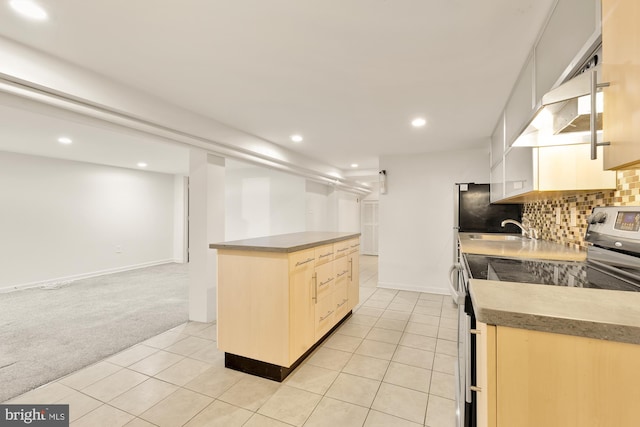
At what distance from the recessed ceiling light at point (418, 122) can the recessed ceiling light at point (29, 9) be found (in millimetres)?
2945

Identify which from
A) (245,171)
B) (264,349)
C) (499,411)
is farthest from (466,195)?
(245,171)

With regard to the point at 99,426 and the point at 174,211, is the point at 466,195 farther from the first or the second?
the point at 174,211

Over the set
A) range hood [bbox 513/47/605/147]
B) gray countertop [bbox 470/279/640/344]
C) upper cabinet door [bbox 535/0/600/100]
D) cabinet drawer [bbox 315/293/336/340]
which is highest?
upper cabinet door [bbox 535/0/600/100]

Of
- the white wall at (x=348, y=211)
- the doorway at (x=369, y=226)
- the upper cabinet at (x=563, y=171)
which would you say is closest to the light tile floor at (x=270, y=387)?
the upper cabinet at (x=563, y=171)

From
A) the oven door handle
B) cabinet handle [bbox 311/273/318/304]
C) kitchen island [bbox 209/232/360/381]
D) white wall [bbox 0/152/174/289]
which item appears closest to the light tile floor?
kitchen island [bbox 209/232/360/381]

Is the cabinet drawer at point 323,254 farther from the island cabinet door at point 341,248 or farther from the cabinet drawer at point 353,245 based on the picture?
the cabinet drawer at point 353,245

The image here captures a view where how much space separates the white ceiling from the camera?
1438 mm

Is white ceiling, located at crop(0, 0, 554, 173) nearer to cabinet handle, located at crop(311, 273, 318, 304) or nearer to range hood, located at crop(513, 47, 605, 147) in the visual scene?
range hood, located at crop(513, 47, 605, 147)

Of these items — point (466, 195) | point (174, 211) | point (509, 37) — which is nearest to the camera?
point (509, 37)

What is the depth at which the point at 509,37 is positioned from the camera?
1.64m

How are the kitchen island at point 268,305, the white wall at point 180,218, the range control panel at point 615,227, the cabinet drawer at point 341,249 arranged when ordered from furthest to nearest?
the white wall at point 180,218
the cabinet drawer at point 341,249
the kitchen island at point 268,305
the range control panel at point 615,227

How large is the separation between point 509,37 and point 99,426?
3.32 metres

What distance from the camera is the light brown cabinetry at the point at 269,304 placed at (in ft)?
7.09

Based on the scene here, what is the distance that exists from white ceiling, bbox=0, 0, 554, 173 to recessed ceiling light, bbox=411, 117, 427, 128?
0.41 feet
